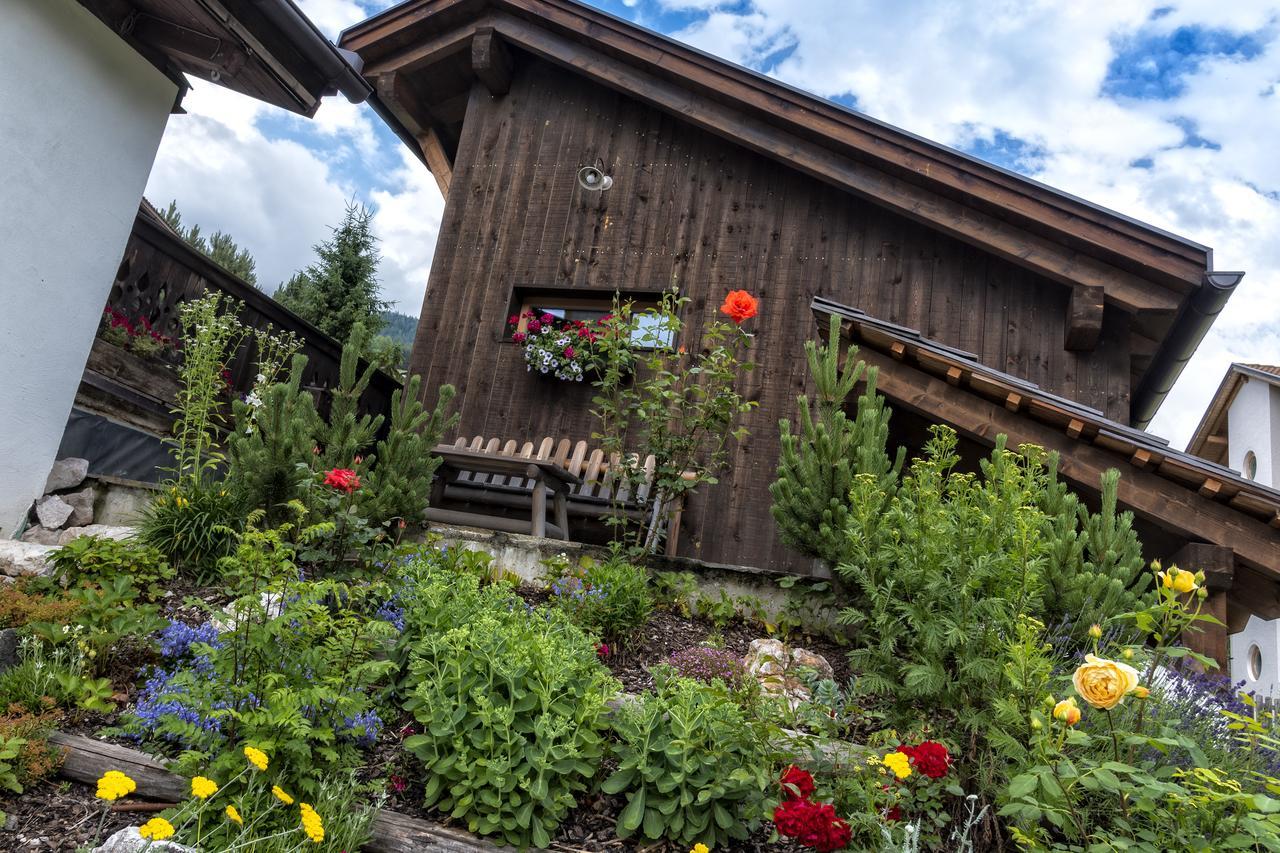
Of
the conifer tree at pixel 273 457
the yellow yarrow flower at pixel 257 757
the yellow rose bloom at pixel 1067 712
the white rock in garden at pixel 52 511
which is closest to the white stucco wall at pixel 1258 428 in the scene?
the yellow rose bloom at pixel 1067 712

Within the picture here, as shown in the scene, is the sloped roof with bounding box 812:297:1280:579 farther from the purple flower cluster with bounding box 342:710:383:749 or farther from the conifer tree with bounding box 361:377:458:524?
the purple flower cluster with bounding box 342:710:383:749

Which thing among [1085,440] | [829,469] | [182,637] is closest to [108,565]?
[182,637]

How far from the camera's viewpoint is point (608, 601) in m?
4.13

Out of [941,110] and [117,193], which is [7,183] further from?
[941,110]

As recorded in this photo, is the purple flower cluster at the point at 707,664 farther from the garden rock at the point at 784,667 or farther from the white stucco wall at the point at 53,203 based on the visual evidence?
the white stucco wall at the point at 53,203

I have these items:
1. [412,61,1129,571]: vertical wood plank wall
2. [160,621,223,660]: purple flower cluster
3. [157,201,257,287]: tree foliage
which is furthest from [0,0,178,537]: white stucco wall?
[157,201,257,287]: tree foliage

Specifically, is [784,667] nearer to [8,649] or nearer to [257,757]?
[257,757]

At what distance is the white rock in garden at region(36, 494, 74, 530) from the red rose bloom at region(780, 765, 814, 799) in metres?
4.67

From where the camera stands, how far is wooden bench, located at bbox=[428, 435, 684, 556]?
6.34 m

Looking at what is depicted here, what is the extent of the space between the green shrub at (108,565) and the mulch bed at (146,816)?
117 millimetres

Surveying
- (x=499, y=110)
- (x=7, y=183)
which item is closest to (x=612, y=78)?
(x=499, y=110)

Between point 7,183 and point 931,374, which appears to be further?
point 931,374

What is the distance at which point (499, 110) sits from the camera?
899 centimetres

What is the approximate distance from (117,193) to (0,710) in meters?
3.70
